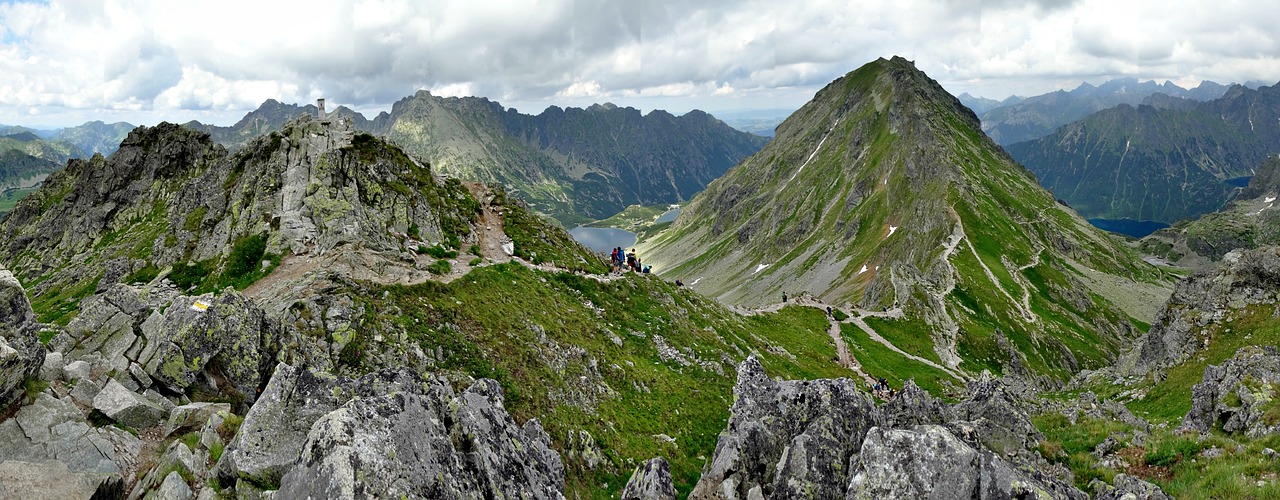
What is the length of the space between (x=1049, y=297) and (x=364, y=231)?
16208 cm

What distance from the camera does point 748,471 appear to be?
19969 mm

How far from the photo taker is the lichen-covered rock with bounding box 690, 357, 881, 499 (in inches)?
682

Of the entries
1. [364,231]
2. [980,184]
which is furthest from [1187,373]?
[980,184]

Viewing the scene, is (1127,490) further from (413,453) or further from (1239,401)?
(413,453)

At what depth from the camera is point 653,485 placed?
20.0 metres

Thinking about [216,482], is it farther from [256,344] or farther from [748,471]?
[748,471]

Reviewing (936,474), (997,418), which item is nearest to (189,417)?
(936,474)

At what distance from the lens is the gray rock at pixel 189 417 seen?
1570cm

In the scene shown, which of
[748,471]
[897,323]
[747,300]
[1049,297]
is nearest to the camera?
[748,471]

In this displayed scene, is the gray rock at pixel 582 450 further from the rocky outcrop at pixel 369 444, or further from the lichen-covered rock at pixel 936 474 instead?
the lichen-covered rock at pixel 936 474

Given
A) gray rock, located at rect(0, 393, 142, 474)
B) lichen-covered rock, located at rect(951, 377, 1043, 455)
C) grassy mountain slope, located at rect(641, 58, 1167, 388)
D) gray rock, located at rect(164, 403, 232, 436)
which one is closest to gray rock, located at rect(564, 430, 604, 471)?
gray rock, located at rect(164, 403, 232, 436)

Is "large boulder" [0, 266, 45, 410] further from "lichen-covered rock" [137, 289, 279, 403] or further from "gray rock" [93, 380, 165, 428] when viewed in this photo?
"lichen-covered rock" [137, 289, 279, 403]

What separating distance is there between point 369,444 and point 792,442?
41.7 feet

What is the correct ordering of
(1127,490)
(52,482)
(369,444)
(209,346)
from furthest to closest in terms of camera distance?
(209,346)
(1127,490)
(369,444)
(52,482)
